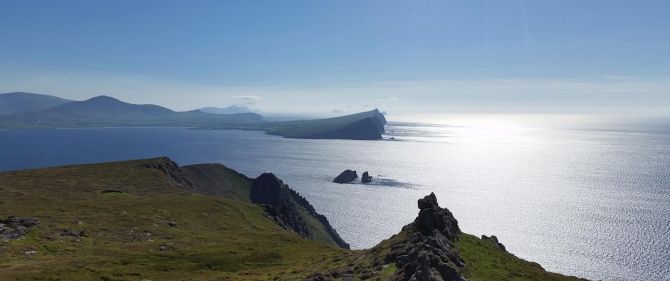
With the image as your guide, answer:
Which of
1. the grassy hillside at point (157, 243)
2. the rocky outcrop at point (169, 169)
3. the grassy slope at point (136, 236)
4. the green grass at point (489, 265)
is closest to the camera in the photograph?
the green grass at point (489, 265)

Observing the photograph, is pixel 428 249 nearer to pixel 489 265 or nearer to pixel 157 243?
pixel 489 265

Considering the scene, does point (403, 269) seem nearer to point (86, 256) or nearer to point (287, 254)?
point (287, 254)

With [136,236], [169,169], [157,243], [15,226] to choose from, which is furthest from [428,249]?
[169,169]

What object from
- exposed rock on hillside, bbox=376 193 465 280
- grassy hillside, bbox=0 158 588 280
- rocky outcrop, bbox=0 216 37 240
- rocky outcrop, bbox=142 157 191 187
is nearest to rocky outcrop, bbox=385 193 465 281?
exposed rock on hillside, bbox=376 193 465 280

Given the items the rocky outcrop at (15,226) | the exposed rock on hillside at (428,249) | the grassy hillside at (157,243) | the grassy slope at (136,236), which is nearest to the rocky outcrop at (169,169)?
the grassy slope at (136,236)

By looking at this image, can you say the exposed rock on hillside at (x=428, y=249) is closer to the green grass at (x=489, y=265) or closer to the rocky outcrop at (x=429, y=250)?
the rocky outcrop at (x=429, y=250)

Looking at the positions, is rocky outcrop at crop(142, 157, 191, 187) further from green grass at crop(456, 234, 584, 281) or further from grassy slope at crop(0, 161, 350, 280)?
green grass at crop(456, 234, 584, 281)
